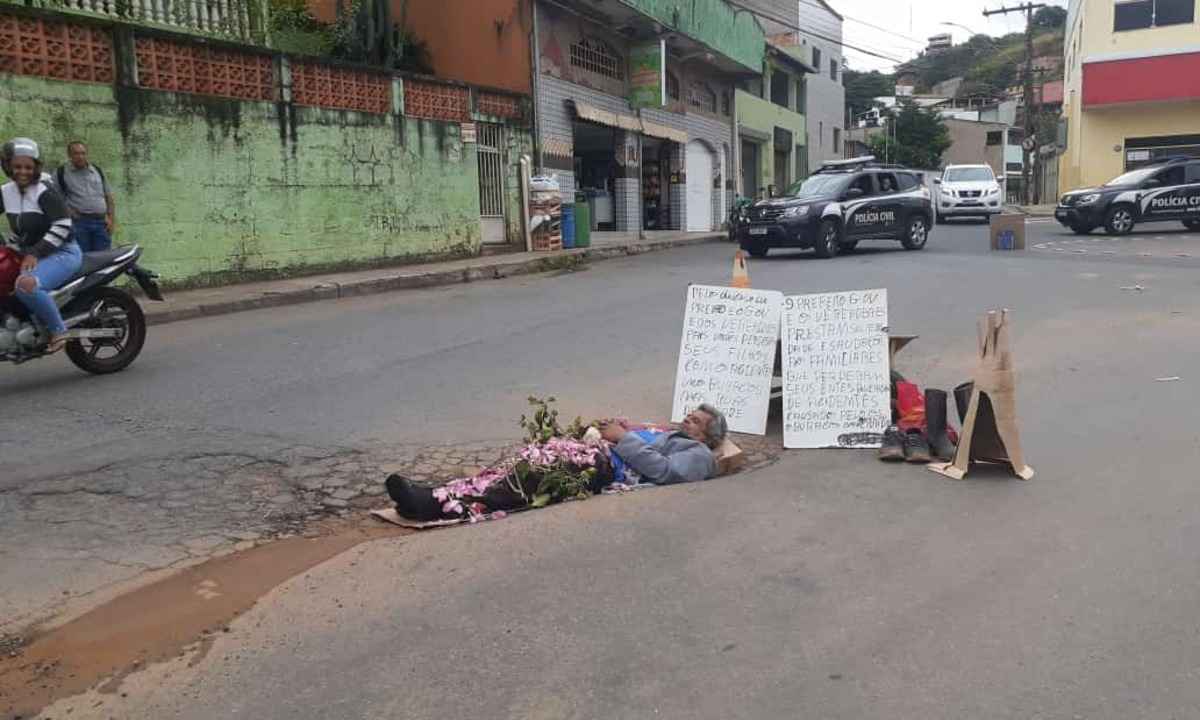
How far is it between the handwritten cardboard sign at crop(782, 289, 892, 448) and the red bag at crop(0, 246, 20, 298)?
549 cm

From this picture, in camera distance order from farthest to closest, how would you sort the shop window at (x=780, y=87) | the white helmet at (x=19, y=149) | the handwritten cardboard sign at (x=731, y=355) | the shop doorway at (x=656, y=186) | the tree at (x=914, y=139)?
the tree at (x=914, y=139) < the shop window at (x=780, y=87) < the shop doorway at (x=656, y=186) < the white helmet at (x=19, y=149) < the handwritten cardboard sign at (x=731, y=355)

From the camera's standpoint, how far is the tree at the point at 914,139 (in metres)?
63.6

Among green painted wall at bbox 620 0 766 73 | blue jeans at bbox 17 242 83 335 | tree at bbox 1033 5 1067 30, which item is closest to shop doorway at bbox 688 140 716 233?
green painted wall at bbox 620 0 766 73

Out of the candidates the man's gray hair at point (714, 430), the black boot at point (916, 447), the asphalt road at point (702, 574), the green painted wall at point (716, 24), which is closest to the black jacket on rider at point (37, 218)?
the asphalt road at point (702, 574)

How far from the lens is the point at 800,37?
41844mm

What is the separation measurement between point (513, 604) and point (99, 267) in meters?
5.52

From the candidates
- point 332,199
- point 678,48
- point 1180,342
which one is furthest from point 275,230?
point 678,48

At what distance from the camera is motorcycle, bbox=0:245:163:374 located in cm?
674

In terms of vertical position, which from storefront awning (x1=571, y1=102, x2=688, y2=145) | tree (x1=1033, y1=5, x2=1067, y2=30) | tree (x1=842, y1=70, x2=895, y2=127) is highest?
tree (x1=1033, y1=5, x2=1067, y2=30)

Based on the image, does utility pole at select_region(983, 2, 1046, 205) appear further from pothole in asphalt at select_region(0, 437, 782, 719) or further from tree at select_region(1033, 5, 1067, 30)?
tree at select_region(1033, 5, 1067, 30)

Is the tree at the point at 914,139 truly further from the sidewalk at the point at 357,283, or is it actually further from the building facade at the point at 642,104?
the sidewalk at the point at 357,283

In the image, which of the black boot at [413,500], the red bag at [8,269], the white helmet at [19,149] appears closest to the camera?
the black boot at [413,500]

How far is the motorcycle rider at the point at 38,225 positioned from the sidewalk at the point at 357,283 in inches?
143

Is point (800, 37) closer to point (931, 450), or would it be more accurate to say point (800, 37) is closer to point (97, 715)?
point (931, 450)
